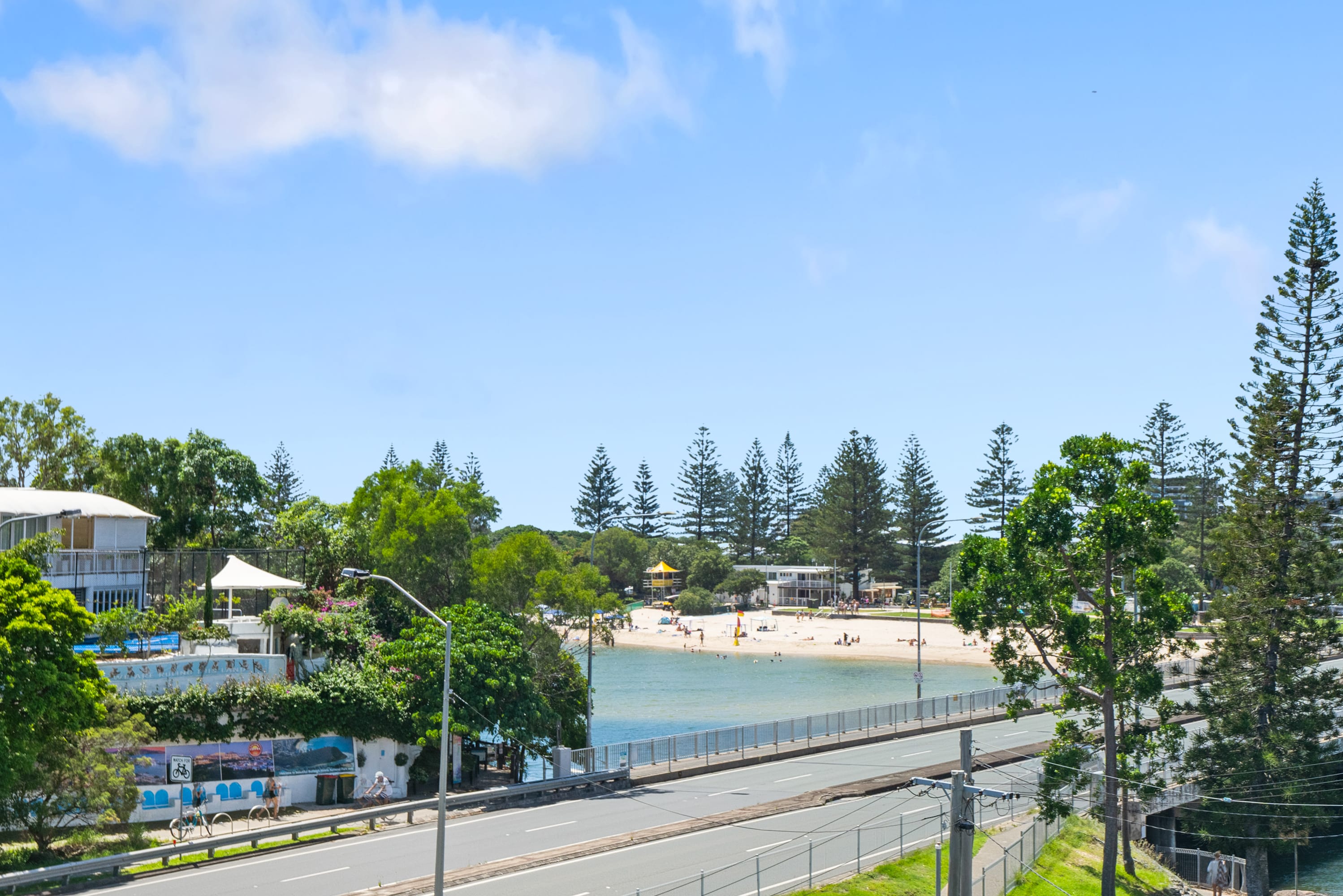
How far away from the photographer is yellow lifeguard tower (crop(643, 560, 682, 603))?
162875 millimetres

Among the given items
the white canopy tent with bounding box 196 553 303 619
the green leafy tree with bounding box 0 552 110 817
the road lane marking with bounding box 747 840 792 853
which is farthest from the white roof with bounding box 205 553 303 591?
the road lane marking with bounding box 747 840 792 853

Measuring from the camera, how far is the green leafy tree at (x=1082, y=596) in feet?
109

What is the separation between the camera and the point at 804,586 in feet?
518

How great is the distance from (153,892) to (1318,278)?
49.9 metres

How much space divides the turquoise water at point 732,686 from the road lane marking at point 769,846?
112 feet

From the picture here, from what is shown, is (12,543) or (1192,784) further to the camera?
(1192,784)

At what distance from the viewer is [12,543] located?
44.8 metres

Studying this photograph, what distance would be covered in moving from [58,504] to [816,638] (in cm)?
9686

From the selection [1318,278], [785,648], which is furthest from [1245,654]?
[785,648]

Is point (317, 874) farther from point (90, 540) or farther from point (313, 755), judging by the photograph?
point (90, 540)

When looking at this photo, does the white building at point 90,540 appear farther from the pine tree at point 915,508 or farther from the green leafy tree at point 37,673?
the pine tree at point 915,508

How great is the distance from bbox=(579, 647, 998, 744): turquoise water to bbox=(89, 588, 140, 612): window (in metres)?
29.9

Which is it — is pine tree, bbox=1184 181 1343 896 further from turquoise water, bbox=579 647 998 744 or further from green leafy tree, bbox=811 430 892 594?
green leafy tree, bbox=811 430 892 594

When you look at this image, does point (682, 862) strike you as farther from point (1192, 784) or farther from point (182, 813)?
point (1192, 784)
